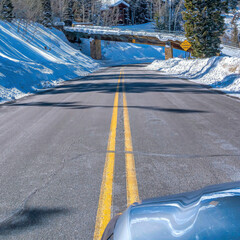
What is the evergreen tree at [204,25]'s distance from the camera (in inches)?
1133

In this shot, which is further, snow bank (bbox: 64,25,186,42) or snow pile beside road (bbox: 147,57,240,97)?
snow bank (bbox: 64,25,186,42)

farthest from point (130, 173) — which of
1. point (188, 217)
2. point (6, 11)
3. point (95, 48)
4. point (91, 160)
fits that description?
point (95, 48)

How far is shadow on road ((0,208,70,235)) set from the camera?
8.29 ft

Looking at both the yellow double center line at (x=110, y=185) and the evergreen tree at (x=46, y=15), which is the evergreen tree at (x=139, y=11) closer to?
the evergreen tree at (x=46, y=15)

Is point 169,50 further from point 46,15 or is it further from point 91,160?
point 91,160

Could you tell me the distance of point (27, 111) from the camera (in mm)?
8836

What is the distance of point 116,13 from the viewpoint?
8919cm

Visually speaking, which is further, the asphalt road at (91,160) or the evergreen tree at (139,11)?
the evergreen tree at (139,11)

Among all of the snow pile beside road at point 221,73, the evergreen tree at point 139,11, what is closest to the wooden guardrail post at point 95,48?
the snow pile beside road at point 221,73

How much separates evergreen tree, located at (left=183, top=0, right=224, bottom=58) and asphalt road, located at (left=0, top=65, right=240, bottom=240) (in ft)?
78.3

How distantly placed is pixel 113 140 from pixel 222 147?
2.05 meters

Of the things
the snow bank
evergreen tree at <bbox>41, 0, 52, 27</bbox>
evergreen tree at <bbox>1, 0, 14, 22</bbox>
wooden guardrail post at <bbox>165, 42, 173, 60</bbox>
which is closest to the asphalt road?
evergreen tree at <bbox>1, 0, 14, 22</bbox>

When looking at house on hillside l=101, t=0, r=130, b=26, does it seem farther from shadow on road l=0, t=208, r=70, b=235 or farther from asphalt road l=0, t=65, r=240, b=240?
shadow on road l=0, t=208, r=70, b=235

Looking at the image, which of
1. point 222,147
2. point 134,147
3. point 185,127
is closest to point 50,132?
point 134,147
